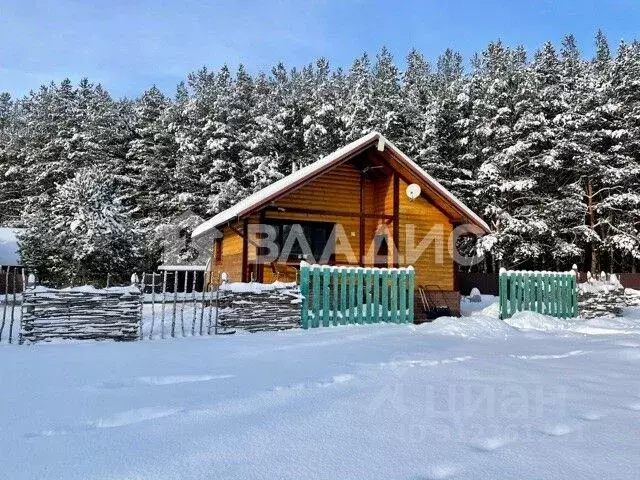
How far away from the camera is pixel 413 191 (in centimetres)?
1792

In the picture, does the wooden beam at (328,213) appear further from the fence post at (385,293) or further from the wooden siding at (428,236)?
the fence post at (385,293)

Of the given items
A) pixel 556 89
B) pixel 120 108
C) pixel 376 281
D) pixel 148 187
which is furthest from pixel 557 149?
pixel 120 108

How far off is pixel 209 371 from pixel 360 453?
310 centimetres

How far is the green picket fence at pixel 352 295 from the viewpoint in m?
11.1

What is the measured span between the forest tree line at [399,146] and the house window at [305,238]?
34.0 ft

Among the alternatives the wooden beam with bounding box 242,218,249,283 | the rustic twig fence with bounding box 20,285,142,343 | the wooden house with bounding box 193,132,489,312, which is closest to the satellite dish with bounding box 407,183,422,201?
the wooden house with bounding box 193,132,489,312

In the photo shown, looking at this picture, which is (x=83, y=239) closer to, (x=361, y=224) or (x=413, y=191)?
(x=361, y=224)

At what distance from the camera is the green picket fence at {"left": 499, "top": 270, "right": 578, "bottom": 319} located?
13.9 m

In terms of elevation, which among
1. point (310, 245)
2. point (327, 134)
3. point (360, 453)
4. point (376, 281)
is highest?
point (327, 134)

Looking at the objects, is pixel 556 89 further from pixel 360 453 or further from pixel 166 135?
pixel 360 453

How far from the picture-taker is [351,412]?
172 inches

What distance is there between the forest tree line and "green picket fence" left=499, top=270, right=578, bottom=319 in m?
16.6

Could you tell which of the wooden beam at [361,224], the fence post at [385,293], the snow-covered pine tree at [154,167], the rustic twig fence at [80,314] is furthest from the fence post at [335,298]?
the snow-covered pine tree at [154,167]

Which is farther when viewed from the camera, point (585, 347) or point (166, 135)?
point (166, 135)
